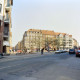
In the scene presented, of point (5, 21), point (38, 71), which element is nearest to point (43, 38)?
point (5, 21)

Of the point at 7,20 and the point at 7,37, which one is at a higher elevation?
the point at 7,20

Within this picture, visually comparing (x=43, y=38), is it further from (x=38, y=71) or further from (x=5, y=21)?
(x=38, y=71)

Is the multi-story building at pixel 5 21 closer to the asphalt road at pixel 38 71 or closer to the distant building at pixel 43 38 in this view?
the asphalt road at pixel 38 71

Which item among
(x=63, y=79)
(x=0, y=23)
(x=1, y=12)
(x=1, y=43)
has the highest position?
(x=1, y=12)

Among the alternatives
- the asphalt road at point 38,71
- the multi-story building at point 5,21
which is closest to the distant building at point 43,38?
the multi-story building at point 5,21

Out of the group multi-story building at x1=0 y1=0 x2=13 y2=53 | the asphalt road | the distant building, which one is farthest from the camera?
the distant building

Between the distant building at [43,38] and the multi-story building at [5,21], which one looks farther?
the distant building at [43,38]

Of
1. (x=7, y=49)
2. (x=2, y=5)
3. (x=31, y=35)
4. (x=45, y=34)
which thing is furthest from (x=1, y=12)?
(x=45, y=34)

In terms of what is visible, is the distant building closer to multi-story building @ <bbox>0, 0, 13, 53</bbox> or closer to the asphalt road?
multi-story building @ <bbox>0, 0, 13, 53</bbox>

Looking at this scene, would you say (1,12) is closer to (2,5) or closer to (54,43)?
(2,5)

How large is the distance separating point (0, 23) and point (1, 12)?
119 inches

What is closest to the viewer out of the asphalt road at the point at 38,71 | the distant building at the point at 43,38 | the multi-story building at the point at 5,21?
the asphalt road at the point at 38,71

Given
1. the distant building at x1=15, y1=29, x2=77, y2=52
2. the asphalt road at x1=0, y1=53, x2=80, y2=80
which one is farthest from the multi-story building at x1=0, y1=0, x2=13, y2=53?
the distant building at x1=15, y1=29, x2=77, y2=52

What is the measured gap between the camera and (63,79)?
7.30 meters
